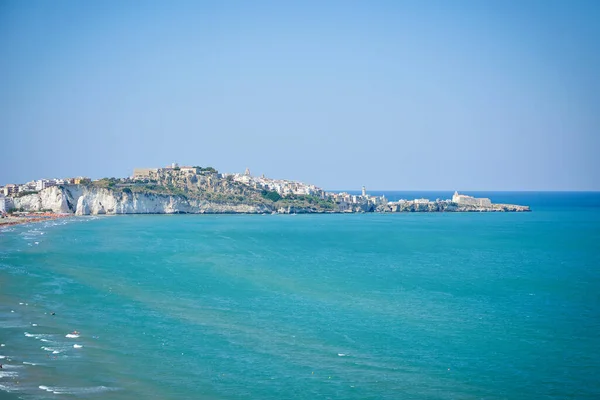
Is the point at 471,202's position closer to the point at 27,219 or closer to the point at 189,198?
the point at 189,198

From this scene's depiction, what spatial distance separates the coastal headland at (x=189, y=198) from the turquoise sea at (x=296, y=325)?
47.5 meters

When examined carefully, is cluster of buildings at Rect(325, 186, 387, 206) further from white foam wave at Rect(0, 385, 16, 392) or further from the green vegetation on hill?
white foam wave at Rect(0, 385, 16, 392)

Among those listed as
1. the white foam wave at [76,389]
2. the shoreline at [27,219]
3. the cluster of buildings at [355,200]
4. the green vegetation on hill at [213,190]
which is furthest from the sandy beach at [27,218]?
the white foam wave at [76,389]

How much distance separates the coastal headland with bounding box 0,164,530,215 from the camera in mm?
87625

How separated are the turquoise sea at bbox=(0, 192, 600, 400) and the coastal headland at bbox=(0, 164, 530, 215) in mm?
47495

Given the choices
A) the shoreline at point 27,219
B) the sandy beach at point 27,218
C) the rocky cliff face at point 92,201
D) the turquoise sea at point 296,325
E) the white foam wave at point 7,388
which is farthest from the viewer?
the rocky cliff face at point 92,201

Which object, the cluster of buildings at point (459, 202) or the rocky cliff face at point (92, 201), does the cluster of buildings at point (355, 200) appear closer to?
the cluster of buildings at point (459, 202)

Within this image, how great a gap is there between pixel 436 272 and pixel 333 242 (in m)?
18.3

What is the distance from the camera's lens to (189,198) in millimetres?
96625

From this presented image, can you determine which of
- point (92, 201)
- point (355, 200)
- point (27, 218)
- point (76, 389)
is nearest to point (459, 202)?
point (355, 200)

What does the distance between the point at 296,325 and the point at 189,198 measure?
254 ft

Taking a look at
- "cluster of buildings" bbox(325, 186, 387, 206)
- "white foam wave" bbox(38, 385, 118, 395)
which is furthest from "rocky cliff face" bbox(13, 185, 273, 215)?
"white foam wave" bbox(38, 385, 118, 395)

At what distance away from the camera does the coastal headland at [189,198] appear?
287 feet

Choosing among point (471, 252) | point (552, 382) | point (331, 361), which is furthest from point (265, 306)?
point (471, 252)
